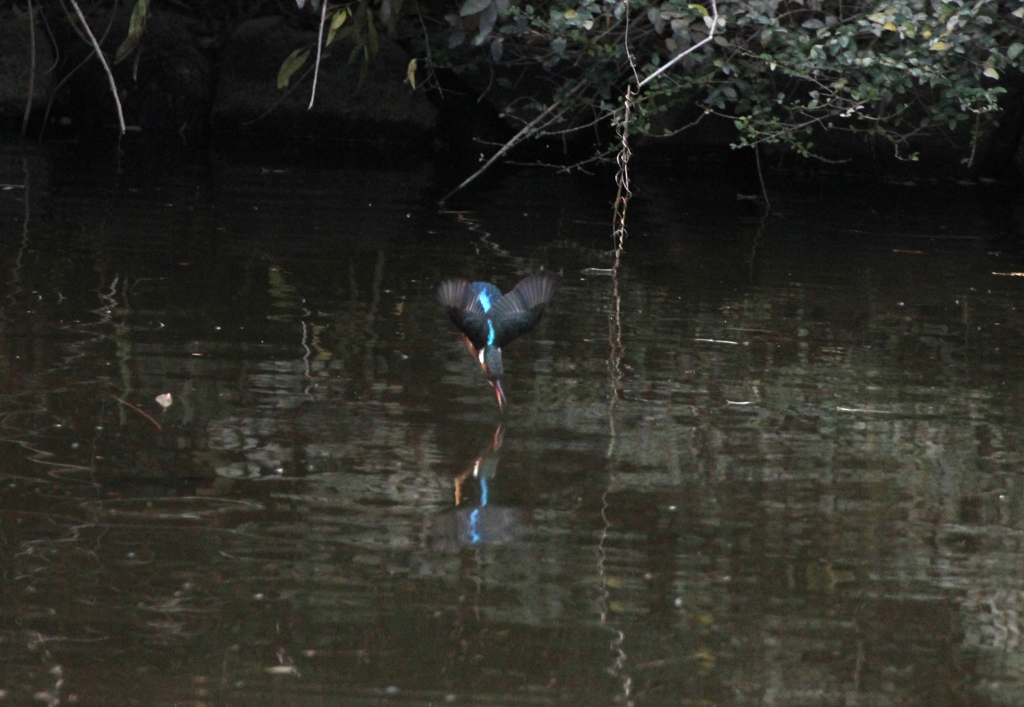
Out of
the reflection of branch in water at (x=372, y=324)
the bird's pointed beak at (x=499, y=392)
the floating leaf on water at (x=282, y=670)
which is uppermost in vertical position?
the reflection of branch in water at (x=372, y=324)

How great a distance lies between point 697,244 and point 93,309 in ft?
12.6

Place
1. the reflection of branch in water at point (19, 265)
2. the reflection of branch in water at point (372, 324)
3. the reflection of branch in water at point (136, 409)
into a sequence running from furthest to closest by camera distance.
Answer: the reflection of branch in water at point (19, 265), the reflection of branch in water at point (372, 324), the reflection of branch in water at point (136, 409)

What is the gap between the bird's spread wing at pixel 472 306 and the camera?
16.3 feet

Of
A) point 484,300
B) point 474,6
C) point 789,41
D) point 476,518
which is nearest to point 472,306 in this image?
point 484,300

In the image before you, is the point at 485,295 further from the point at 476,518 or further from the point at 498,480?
the point at 476,518

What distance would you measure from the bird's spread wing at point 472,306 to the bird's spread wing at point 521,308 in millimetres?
27

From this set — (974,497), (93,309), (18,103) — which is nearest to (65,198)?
(93,309)

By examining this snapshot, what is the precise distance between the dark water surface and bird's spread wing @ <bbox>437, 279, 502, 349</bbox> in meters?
0.27

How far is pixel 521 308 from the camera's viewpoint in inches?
200

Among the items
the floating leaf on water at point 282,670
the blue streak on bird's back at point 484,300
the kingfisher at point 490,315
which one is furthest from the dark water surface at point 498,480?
the blue streak on bird's back at point 484,300

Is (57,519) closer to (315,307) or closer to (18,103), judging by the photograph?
(315,307)

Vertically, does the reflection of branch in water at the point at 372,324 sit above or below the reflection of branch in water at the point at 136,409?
above

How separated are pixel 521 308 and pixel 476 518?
115 cm

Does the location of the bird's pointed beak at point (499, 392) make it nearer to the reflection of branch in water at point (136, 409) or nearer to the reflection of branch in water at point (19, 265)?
the reflection of branch in water at point (136, 409)
